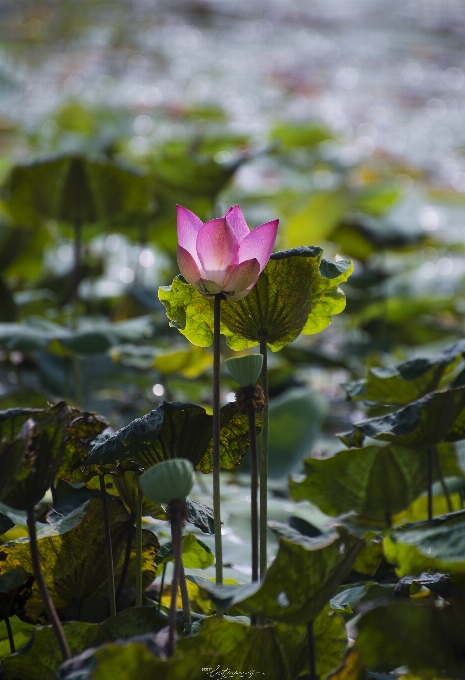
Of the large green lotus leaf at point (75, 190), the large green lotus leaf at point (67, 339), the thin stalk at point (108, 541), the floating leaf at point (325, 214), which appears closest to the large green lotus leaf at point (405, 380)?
the thin stalk at point (108, 541)

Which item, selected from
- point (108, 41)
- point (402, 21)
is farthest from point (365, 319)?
point (402, 21)

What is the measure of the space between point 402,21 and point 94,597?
22.9 ft

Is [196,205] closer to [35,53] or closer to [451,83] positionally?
[35,53]

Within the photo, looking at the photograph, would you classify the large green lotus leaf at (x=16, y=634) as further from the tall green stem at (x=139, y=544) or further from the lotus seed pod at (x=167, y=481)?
the lotus seed pod at (x=167, y=481)

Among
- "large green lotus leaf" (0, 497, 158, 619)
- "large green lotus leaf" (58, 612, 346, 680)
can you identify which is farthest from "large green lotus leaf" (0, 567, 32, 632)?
"large green lotus leaf" (58, 612, 346, 680)

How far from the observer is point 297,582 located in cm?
46

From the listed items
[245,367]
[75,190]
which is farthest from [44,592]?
[75,190]

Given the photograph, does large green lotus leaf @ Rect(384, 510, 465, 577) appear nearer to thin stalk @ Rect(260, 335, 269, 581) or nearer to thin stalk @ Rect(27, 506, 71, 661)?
thin stalk @ Rect(260, 335, 269, 581)

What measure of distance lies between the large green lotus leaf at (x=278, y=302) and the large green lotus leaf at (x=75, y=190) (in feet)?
2.83

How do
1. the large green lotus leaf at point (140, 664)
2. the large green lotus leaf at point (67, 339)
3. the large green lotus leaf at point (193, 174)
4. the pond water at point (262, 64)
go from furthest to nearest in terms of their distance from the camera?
the pond water at point (262, 64), the large green lotus leaf at point (193, 174), the large green lotus leaf at point (67, 339), the large green lotus leaf at point (140, 664)

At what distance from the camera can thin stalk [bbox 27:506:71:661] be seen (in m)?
0.47

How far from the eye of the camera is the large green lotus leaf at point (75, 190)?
4.58ft

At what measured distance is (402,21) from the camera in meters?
6.77

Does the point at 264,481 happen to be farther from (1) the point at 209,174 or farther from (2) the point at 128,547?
(1) the point at 209,174
